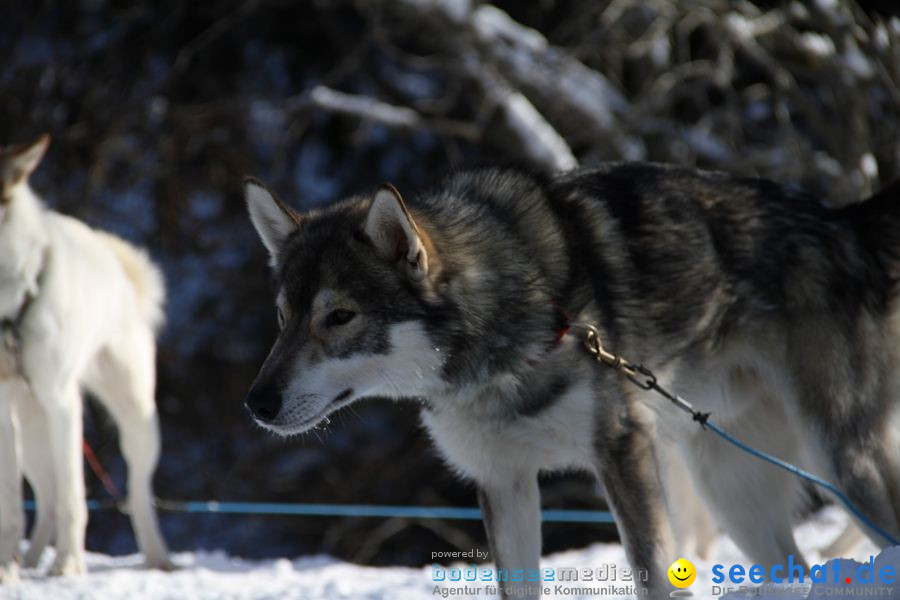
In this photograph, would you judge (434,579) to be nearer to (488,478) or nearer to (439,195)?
(488,478)

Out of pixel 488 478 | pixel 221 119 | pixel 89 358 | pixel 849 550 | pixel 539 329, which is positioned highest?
pixel 539 329

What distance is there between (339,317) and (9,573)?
2.51 m

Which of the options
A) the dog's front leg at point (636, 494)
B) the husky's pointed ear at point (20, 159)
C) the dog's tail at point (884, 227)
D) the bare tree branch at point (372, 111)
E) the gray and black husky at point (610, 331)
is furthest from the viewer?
the bare tree branch at point (372, 111)

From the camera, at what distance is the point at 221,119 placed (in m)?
11.5

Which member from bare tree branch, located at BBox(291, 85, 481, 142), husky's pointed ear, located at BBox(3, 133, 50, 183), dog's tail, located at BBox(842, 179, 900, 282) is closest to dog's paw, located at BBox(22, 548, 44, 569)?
husky's pointed ear, located at BBox(3, 133, 50, 183)

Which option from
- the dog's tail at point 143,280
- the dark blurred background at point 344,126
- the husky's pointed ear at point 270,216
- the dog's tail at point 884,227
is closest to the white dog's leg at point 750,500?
the dog's tail at point 884,227

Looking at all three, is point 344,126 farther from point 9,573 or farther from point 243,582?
point 9,573

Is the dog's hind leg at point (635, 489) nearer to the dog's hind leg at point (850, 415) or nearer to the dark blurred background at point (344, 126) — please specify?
the dog's hind leg at point (850, 415)

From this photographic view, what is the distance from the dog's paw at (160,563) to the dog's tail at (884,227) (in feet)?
12.2

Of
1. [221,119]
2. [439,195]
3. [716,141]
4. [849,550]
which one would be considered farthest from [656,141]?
[439,195]

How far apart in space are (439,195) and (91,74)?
28.1 ft

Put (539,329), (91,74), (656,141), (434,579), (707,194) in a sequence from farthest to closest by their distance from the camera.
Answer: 1. (91,74)
2. (656,141)
3. (434,579)
4. (707,194)
5. (539,329)

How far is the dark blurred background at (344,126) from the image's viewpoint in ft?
30.9

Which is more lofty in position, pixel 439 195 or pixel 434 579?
pixel 439 195
